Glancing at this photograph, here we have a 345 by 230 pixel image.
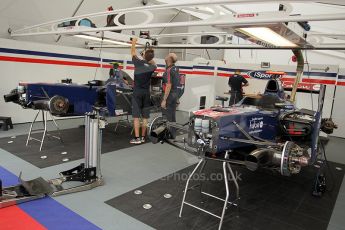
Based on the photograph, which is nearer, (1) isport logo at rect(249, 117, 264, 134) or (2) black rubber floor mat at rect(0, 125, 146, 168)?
(1) isport logo at rect(249, 117, 264, 134)

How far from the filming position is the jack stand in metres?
2.78

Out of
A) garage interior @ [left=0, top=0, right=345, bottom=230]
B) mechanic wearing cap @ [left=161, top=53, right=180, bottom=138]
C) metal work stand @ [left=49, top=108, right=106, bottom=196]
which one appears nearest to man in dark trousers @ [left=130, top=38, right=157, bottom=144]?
garage interior @ [left=0, top=0, right=345, bottom=230]

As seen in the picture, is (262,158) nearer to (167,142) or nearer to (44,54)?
(167,142)

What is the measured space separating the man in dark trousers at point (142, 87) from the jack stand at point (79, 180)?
1.91 meters

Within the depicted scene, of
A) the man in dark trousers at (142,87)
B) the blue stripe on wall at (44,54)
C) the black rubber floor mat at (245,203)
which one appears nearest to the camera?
the black rubber floor mat at (245,203)

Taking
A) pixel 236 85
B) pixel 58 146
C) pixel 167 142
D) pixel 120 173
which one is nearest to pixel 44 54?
pixel 58 146

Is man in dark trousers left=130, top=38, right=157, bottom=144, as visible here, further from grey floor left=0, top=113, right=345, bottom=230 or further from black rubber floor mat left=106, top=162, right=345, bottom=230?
black rubber floor mat left=106, top=162, right=345, bottom=230

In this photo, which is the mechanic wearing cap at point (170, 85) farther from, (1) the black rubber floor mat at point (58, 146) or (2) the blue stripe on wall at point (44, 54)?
(2) the blue stripe on wall at point (44, 54)

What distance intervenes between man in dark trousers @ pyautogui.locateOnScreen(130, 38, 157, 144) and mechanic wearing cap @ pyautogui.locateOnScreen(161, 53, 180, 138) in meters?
0.30

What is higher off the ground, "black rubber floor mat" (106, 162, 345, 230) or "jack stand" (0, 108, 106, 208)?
"jack stand" (0, 108, 106, 208)

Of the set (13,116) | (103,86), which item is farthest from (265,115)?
(13,116)

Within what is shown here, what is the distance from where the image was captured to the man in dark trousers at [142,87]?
484 centimetres

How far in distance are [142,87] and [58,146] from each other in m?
1.84

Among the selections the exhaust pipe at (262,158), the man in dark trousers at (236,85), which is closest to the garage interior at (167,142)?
the exhaust pipe at (262,158)
